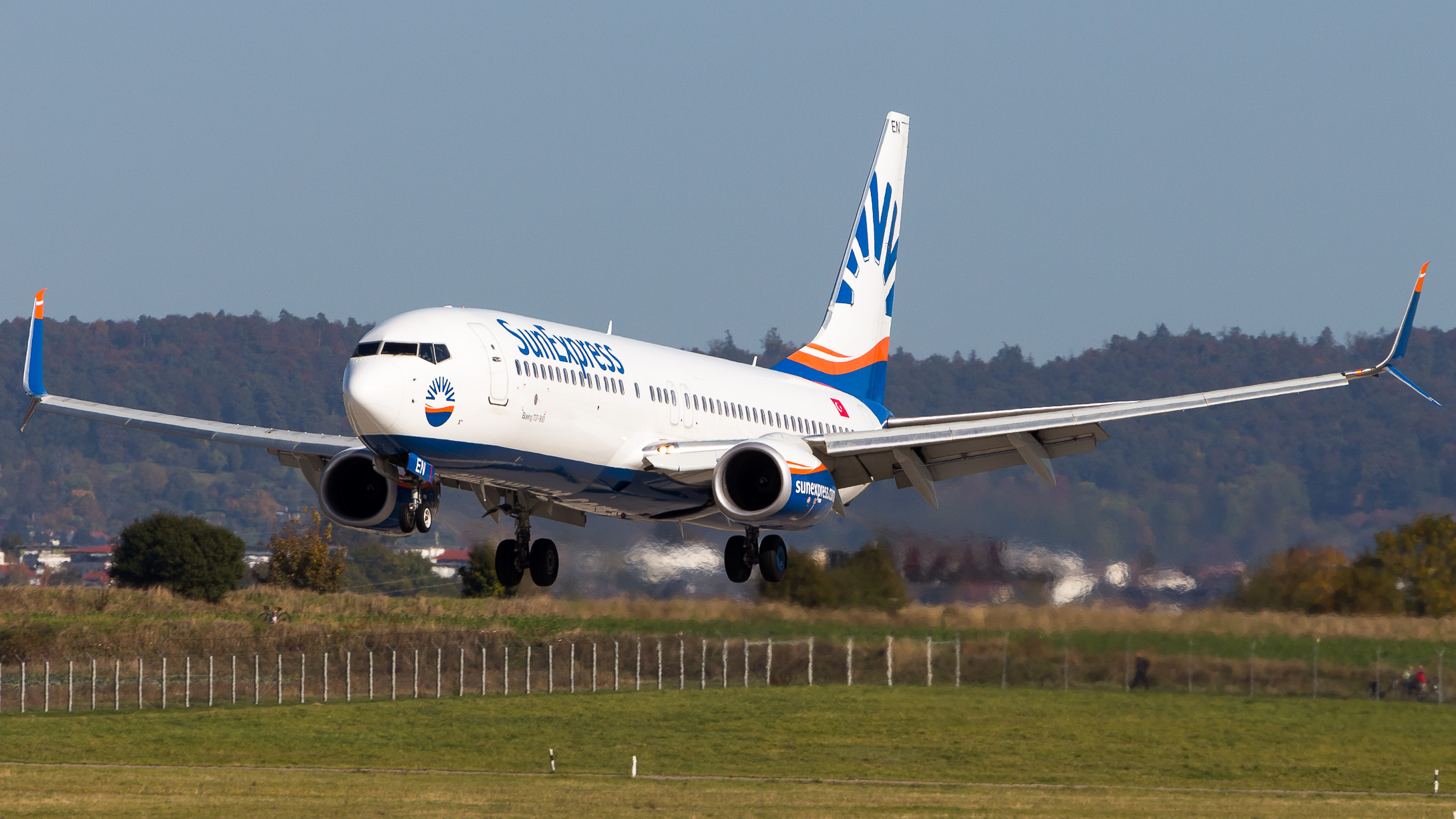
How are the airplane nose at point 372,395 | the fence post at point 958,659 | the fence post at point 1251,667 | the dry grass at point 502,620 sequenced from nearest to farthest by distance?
the airplane nose at point 372,395
the dry grass at point 502,620
the fence post at point 1251,667
the fence post at point 958,659

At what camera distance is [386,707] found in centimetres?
6525

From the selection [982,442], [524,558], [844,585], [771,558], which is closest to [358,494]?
[524,558]

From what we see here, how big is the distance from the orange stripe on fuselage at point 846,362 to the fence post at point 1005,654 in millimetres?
8593

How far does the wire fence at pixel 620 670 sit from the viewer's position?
56.9 metres

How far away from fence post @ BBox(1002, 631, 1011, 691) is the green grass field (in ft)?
5.14

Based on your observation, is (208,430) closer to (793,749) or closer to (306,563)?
(793,749)

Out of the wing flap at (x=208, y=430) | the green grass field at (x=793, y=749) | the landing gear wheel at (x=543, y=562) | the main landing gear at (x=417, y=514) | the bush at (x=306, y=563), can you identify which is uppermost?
the wing flap at (x=208, y=430)

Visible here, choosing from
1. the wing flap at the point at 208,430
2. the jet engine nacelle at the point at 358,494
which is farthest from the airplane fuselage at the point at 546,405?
the wing flap at the point at 208,430

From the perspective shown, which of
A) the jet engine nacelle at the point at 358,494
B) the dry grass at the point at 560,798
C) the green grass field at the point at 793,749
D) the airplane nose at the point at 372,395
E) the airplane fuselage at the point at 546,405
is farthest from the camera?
the green grass field at the point at 793,749

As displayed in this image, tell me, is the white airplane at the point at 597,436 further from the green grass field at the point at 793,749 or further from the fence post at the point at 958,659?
the fence post at the point at 958,659

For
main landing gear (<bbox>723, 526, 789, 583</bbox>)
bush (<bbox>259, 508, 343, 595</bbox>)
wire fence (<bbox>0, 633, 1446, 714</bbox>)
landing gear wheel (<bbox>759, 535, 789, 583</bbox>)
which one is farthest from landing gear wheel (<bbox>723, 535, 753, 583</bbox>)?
bush (<bbox>259, 508, 343, 595</bbox>)

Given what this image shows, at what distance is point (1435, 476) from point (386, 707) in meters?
54.0

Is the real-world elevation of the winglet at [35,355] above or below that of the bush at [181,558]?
above

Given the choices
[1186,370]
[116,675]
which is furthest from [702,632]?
[1186,370]
